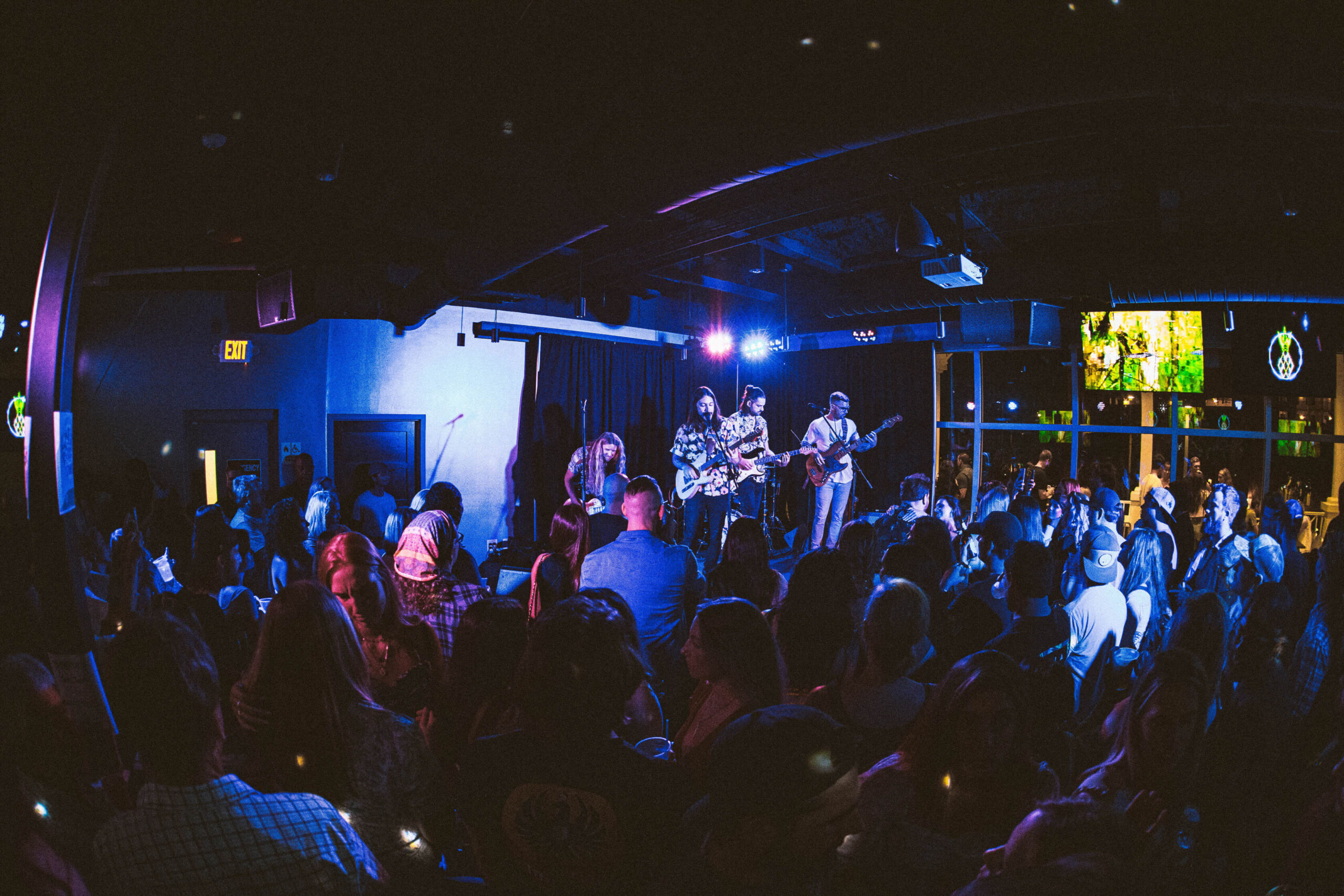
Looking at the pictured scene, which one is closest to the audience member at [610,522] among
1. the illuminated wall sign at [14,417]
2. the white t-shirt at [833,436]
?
the white t-shirt at [833,436]

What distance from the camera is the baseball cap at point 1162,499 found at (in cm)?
500

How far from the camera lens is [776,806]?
113 centimetres

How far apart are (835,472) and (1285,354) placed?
4502mm

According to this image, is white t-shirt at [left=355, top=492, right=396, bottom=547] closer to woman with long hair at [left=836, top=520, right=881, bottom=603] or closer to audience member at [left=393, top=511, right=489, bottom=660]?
audience member at [left=393, top=511, right=489, bottom=660]

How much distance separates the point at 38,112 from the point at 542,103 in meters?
2.86

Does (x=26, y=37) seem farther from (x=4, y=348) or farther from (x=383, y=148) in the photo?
(x=4, y=348)

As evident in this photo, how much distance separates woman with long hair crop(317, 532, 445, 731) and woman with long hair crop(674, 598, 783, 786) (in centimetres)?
82

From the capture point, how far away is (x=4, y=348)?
256 inches

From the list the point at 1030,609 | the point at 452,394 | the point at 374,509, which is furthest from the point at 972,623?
the point at 452,394

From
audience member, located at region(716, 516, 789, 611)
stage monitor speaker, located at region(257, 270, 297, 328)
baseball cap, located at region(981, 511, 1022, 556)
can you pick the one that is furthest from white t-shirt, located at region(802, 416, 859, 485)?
stage monitor speaker, located at region(257, 270, 297, 328)

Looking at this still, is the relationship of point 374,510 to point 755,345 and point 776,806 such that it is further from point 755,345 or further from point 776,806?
point 776,806

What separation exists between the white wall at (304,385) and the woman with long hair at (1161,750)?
7.21 m

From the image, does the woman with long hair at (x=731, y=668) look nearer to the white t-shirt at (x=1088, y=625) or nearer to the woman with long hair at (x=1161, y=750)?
the woman with long hair at (x=1161, y=750)

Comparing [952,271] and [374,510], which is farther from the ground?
[952,271]
